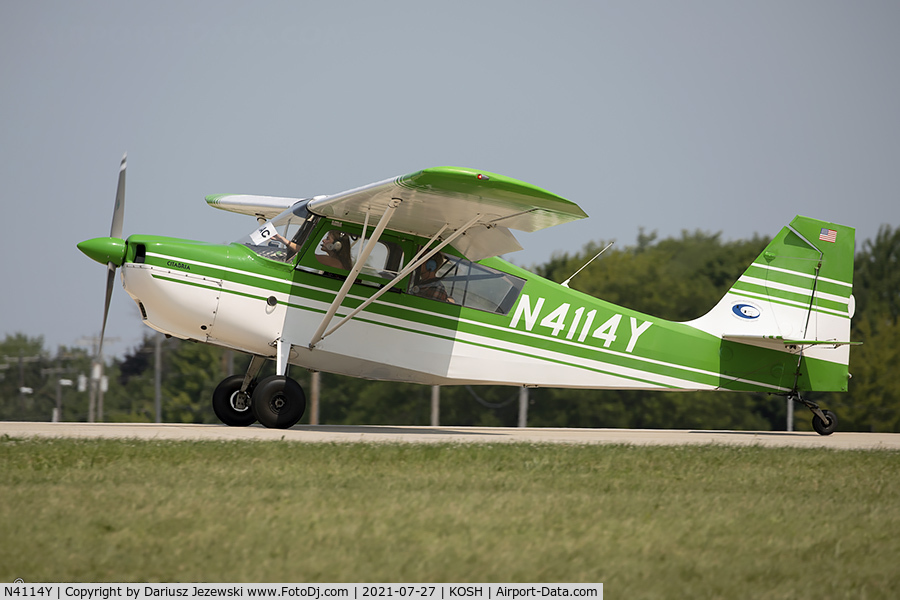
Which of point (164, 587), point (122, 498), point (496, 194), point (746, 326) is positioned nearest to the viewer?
point (164, 587)

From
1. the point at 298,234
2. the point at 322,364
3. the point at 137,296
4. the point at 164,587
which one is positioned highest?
the point at 298,234

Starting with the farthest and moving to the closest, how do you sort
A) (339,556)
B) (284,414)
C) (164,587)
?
(284,414) < (339,556) < (164,587)

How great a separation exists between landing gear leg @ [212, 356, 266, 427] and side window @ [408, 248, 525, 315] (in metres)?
2.44

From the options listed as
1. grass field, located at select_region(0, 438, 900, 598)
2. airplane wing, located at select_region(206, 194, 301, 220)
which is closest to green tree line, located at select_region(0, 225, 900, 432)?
airplane wing, located at select_region(206, 194, 301, 220)

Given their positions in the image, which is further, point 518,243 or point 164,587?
point 518,243

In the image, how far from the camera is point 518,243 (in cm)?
1215

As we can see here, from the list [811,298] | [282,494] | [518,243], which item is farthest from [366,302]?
[811,298]

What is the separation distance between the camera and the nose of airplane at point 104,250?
424 inches

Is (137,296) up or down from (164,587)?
up

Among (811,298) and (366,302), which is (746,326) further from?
(366,302)

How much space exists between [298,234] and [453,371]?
8.81 feet

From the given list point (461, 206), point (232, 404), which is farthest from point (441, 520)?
point (232, 404)

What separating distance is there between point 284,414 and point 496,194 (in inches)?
147

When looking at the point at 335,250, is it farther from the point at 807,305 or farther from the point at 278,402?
the point at 807,305
